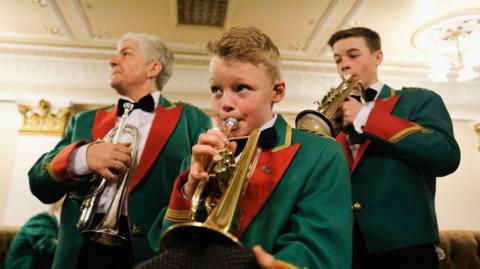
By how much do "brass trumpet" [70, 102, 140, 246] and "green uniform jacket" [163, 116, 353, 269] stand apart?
504mm

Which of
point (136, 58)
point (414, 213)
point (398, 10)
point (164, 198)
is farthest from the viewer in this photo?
point (398, 10)

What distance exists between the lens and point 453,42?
5.64m

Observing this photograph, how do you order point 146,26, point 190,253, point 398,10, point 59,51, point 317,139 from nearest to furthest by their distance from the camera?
point 190,253 < point 317,139 < point 398,10 < point 146,26 < point 59,51

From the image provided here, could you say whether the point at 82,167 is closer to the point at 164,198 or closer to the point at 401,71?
the point at 164,198

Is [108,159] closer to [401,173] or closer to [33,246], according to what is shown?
[401,173]

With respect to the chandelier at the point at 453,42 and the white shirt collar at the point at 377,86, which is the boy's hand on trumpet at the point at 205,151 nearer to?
the white shirt collar at the point at 377,86

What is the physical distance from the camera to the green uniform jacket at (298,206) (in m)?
0.93

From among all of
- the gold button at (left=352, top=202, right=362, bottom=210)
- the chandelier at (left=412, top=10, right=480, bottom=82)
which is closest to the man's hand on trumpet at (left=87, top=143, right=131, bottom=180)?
the gold button at (left=352, top=202, right=362, bottom=210)

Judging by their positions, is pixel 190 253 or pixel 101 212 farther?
pixel 101 212

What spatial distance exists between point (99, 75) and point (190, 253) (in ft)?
20.4

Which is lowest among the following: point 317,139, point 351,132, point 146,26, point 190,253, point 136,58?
point 190,253

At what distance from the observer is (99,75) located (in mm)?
6430

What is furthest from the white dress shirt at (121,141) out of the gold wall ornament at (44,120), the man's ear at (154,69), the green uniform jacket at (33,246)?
the gold wall ornament at (44,120)

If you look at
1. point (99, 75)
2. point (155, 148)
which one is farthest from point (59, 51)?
point (155, 148)
